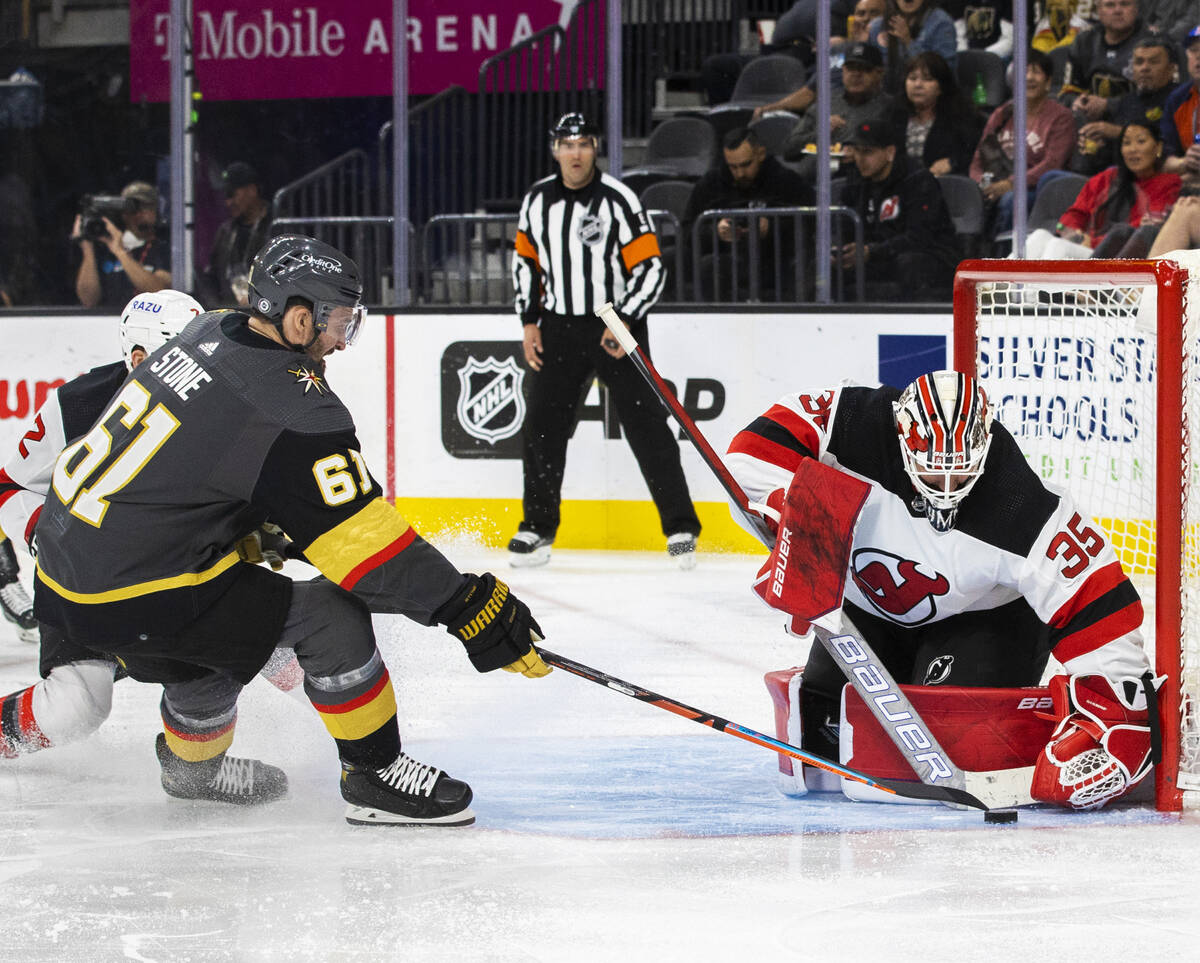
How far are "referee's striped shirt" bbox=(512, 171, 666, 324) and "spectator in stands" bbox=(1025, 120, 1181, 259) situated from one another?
129 cm

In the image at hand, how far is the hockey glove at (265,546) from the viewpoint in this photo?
8.54ft

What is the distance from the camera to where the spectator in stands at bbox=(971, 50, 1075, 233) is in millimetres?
5461

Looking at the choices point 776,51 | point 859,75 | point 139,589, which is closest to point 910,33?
point 859,75

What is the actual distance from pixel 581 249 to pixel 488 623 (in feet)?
9.55

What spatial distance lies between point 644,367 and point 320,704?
2.90ft

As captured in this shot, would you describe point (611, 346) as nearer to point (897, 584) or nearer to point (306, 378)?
point (897, 584)

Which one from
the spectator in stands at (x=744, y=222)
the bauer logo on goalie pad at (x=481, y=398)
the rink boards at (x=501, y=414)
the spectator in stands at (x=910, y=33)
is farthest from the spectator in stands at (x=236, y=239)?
the spectator in stands at (x=910, y=33)

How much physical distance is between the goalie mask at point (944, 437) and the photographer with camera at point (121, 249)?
3995mm

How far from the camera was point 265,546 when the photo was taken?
266 centimetres

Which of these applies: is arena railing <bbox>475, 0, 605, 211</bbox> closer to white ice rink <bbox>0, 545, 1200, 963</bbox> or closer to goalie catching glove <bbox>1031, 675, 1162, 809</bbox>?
white ice rink <bbox>0, 545, 1200, 963</bbox>

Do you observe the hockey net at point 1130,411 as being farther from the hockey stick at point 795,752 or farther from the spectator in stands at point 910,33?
the spectator in stands at point 910,33

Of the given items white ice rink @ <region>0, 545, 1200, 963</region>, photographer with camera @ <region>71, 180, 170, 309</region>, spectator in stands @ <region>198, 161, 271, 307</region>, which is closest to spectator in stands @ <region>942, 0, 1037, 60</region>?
spectator in stands @ <region>198, 161, 271, 307</region>

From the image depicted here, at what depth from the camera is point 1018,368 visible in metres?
3.77

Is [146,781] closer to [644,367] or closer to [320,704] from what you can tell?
[320,704]
